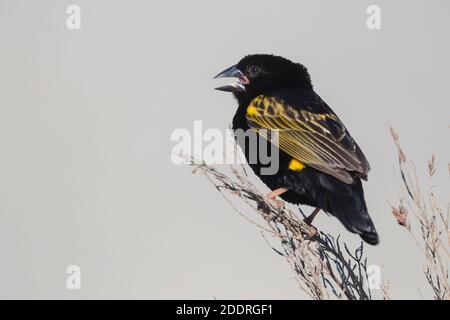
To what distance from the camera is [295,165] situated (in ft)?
17.1

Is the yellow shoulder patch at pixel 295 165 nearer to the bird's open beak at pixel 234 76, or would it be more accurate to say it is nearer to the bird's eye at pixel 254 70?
the bird's open beak at pixel 234 76

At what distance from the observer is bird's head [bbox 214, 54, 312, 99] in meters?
6.27

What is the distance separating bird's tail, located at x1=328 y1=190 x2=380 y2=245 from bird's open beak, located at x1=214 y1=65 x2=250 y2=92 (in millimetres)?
1621

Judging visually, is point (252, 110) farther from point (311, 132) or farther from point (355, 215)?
A: point (355, 215)

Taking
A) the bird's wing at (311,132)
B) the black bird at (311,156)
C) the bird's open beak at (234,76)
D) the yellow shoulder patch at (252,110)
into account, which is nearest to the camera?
the black bird at (311,156)

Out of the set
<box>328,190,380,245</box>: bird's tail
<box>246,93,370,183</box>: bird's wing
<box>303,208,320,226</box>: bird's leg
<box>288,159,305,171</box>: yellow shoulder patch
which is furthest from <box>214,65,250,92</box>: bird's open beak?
<box>328,190,380,245</box>: bird's tail

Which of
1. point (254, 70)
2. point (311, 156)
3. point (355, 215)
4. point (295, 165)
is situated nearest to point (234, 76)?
point (254, 70)

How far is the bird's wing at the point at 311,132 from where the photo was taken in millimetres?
5027

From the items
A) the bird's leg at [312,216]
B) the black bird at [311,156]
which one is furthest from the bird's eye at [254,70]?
the bird's leg at [312,216]

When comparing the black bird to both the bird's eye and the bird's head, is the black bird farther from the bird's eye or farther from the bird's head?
the bird's eye

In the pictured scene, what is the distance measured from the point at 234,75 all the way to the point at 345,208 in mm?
1914

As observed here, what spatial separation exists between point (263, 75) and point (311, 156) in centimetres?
143

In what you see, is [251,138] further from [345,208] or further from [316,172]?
[345,208]

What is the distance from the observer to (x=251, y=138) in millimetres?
5613
